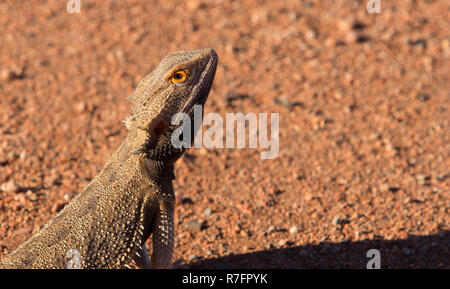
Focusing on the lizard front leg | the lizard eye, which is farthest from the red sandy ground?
the lizard eye

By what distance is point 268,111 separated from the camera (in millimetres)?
9875

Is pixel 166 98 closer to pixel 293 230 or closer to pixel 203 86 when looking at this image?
pixel 203 86

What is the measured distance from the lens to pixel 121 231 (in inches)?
211

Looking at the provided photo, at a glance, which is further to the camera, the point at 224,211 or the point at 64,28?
the point at 64,28

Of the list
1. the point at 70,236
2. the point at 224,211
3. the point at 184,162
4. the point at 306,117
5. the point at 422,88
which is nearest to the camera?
the point at 70,236

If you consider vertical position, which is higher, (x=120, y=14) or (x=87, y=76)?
(x=120, y=14)

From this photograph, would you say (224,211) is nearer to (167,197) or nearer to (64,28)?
(167,197)

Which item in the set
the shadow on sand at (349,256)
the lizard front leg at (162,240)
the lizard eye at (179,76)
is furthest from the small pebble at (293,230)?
the lizard eye at (179,76)

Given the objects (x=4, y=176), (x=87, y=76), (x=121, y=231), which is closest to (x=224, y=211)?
(x=121, y=231)

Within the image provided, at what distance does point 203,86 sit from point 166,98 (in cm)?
42

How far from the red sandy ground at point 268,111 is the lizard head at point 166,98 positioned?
5.85ft

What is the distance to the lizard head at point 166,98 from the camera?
5621 mm

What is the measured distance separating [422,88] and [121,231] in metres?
7.04

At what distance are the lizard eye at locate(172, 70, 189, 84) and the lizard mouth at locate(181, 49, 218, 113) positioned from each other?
0.14 metres
